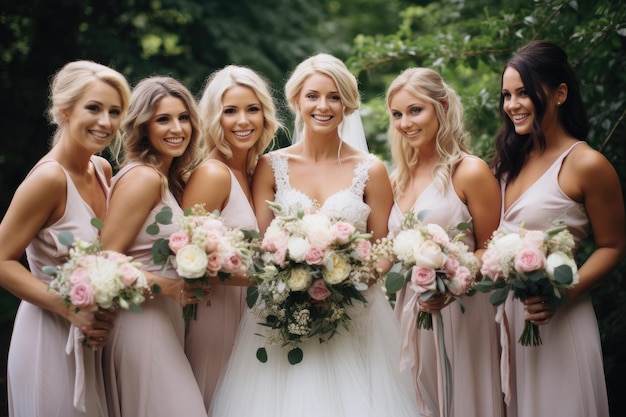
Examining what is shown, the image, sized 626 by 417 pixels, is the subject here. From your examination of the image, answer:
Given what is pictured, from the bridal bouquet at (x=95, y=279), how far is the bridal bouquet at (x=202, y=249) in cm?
25

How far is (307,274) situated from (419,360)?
1.09 meters

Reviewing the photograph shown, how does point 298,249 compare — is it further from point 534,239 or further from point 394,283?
point 534,239

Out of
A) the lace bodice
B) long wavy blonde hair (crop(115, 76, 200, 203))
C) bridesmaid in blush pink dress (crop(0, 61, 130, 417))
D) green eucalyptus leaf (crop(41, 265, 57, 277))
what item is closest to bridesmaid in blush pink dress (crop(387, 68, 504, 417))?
the lace bodice

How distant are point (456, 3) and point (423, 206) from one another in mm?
5217

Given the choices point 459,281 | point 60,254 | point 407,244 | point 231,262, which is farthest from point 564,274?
point 60,254

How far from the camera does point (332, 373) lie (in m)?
4.76

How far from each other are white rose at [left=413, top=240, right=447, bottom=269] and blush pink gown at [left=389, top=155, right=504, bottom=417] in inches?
27.0

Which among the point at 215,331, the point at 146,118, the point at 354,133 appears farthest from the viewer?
the point at 354,133

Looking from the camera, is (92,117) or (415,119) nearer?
(92,117)

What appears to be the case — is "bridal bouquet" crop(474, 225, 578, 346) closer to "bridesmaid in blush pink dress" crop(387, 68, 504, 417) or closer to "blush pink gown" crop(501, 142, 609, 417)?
"blush pink gown" crop(501, 142, 609, 417)

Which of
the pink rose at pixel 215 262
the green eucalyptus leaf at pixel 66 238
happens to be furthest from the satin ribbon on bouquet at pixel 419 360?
the green eucalyptus leaf at pixel 66 238

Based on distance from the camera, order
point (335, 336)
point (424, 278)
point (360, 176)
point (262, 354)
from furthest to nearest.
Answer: point (360, 176)
point (335, 336)
point (262, 354)
point (424, 278)

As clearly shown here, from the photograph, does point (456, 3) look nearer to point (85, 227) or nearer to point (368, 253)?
point (368, 253)

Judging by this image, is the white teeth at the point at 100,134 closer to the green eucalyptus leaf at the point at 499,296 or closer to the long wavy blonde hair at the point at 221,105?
the long wavy blonde hair at the point at 221,105
